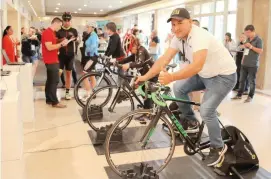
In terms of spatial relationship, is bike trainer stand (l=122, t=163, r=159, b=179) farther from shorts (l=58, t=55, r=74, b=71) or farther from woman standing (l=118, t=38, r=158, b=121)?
shorts (l=58, t=55, r=74, b=71)

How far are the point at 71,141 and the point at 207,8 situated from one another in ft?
34.1

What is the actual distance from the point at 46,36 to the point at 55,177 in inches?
105

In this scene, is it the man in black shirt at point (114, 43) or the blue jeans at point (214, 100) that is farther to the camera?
the man in black shirt at point (114, 43)

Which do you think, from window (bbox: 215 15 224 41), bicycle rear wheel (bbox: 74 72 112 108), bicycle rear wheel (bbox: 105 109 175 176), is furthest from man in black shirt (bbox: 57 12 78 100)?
window (bbox: 215 15 224 41)

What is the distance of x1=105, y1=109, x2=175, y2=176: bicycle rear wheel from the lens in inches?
111

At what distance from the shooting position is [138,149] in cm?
358

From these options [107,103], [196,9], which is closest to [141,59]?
[107,103]

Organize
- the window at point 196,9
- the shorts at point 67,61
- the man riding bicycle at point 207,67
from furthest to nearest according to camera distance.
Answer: the window at point 196,9
the shorts at point 67,61
the man riding bicycle at point 207,67

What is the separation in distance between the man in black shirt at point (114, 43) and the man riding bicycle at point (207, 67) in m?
2.75

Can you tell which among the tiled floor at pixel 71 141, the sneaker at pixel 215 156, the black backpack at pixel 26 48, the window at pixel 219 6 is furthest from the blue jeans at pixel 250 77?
the black backpack at pixel 26 48

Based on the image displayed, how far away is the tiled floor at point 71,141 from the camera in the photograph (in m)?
3.06

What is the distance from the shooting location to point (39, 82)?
8227 millimetres

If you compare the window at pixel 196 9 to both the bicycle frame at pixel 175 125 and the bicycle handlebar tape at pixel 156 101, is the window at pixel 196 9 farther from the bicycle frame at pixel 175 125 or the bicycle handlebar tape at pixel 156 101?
the bicycle handlebar tape at pixel 156 101

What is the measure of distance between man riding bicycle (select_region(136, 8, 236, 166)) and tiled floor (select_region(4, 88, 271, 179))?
2.67 ft
